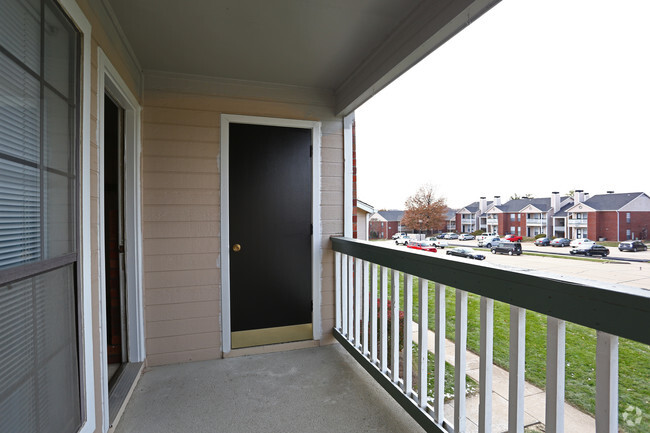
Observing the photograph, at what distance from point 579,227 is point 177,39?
2.52 m

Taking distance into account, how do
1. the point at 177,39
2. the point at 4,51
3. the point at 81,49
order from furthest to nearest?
the point at 177,39 → the point at 81,49 → the point at 4,51

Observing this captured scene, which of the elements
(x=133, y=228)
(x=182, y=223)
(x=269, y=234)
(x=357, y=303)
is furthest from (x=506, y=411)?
(x=133, y=228)

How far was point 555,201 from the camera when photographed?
45.6 inches

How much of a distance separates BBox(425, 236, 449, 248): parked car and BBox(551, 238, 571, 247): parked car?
1.67 feet

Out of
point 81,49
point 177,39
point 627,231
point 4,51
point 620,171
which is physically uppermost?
point 177,39

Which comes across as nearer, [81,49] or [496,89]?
[496,89]

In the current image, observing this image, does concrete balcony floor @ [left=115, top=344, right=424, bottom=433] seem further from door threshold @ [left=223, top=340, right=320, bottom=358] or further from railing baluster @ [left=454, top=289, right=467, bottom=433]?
railing baluster @ [left=454, top=289, right=467, bottom=433]

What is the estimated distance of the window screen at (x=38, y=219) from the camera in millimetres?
995

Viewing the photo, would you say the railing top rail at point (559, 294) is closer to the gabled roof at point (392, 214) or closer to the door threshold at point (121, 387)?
the gabled roof at point (392, 214)

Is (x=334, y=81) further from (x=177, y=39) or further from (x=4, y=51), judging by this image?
(x=4, y=51)

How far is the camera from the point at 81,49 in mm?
1527

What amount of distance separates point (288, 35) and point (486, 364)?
222 cm

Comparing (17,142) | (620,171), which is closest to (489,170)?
(620,171)

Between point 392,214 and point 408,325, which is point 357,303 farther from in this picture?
point 392,214
